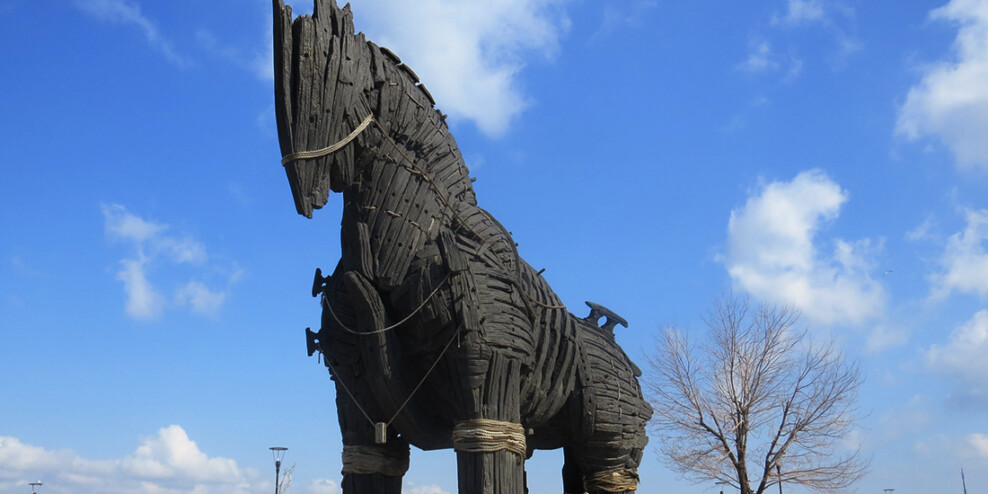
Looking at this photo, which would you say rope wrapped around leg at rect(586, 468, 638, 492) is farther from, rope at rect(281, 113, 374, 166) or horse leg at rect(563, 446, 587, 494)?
rope at rect(281, 113, 374, 166)

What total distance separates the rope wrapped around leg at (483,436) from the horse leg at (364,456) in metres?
0.63

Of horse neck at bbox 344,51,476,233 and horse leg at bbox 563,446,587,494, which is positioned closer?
horse neck at bbox 344,51,476,233

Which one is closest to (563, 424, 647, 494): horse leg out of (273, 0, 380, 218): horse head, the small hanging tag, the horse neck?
the small hanging tag

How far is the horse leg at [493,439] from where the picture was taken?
5484 millimetres

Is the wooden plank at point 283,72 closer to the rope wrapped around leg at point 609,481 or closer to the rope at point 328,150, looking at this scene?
the rope at point 328,150

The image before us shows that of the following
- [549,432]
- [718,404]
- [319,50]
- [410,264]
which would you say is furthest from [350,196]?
[718,404]

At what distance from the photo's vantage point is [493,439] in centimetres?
552

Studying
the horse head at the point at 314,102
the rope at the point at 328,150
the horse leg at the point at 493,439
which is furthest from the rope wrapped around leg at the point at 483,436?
the rope at the point at 328,150

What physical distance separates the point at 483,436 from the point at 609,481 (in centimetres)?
200

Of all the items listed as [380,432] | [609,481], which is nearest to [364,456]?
[380,432]

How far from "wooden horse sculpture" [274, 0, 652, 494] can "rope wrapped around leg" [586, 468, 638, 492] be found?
1141mm

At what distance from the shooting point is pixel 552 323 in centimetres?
637

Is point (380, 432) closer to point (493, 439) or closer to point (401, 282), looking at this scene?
point (493, 439)

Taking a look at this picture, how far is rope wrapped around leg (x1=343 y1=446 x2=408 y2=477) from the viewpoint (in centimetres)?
597
